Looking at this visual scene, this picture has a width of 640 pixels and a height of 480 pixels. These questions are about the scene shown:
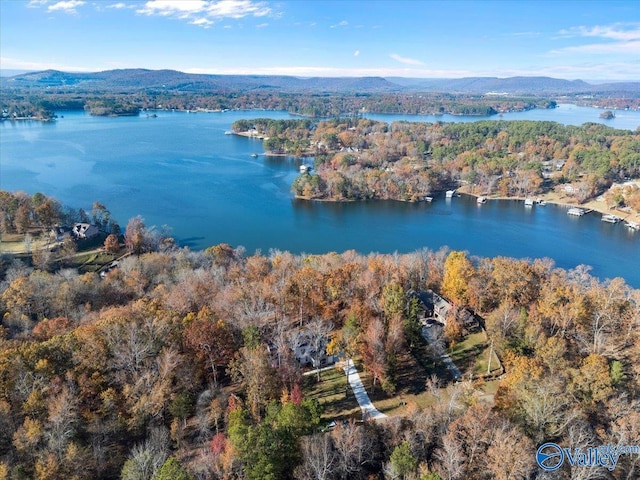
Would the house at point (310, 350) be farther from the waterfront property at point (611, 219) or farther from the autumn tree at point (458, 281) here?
the waterfront property at point (611, 219)

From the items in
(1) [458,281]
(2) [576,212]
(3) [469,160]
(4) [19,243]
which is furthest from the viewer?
(3) [469,160]

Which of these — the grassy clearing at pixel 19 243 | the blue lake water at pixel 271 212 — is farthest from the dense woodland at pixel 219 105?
the grassy clearing at pixel 19 243

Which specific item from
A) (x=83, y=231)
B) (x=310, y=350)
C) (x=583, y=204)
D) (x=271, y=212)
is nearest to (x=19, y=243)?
(x=83, y=231)

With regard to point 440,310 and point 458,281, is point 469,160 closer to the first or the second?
point 458,281

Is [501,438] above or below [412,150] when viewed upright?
below

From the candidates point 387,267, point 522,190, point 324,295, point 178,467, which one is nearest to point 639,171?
point 522,190

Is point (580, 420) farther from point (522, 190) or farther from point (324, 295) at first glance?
point (522, 190)
